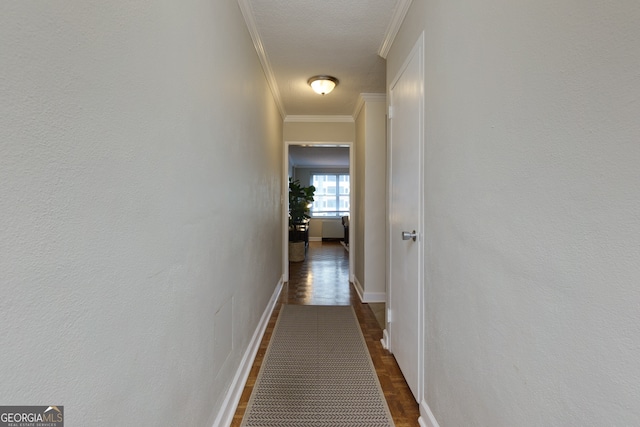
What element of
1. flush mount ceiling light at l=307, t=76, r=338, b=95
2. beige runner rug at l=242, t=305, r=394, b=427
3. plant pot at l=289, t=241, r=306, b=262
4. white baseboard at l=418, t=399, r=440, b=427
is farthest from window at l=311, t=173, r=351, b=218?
white baseboard at l=418, t=399, r=440, b=427

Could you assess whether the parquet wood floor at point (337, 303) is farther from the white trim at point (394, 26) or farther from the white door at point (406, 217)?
the white trim at point (394, 26)

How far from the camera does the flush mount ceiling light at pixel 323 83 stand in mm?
2859

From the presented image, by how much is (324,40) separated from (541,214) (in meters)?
2.07

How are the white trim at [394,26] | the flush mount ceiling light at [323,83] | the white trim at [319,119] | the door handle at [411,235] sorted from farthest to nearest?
the white trim at [319,119] < the flush mount ceiling light at [323,83] < the white trim at [394,26] < the door handle at [411,235]

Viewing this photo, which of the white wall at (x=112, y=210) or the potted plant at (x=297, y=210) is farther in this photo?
the potted plant at (x=297, y=210)

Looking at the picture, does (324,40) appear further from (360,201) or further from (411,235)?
(360,201)

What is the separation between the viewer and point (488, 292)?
0.94 meters

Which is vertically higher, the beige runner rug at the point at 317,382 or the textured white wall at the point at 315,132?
the textured white wall at the point at 315,132

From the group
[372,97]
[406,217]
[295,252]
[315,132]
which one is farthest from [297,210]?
[406,217]

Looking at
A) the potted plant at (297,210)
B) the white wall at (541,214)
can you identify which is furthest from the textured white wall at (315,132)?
the white wall at (541,214)

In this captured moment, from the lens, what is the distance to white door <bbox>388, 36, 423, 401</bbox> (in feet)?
5.22

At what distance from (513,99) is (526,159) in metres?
0.19

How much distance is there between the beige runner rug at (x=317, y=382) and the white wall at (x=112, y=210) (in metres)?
0.39

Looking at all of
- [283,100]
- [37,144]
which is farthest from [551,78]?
[283,100]
